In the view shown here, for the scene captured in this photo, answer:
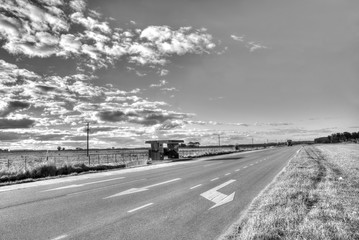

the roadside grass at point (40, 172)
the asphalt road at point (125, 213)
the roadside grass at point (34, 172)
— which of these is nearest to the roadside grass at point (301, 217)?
the asphalt road at point (125, 213)

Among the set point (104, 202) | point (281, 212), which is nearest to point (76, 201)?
point (104, 202)

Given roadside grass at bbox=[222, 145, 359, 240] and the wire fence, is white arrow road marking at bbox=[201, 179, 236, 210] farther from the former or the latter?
the wire fence

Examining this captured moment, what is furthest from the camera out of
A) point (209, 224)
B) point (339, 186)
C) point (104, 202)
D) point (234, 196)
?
point (339, 186)

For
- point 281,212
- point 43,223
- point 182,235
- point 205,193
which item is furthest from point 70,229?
point 205,193

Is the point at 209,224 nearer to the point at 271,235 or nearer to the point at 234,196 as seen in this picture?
the point at 271,235

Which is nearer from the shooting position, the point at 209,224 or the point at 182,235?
the point at 182,235

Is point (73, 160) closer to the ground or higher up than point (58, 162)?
closer to the ground

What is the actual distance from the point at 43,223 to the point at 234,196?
6.38 meters

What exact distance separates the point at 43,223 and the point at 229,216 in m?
4.62

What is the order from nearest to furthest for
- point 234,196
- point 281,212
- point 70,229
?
point 70,229
point 281,212
point 234,196

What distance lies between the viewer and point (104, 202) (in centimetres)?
945

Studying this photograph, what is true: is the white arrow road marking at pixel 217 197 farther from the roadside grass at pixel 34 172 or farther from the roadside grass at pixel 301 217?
the roadside grass at pixel 34 172

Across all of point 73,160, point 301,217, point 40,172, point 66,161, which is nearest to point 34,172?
point 40,172

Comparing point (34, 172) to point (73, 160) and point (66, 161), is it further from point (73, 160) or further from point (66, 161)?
point (73, 160)
